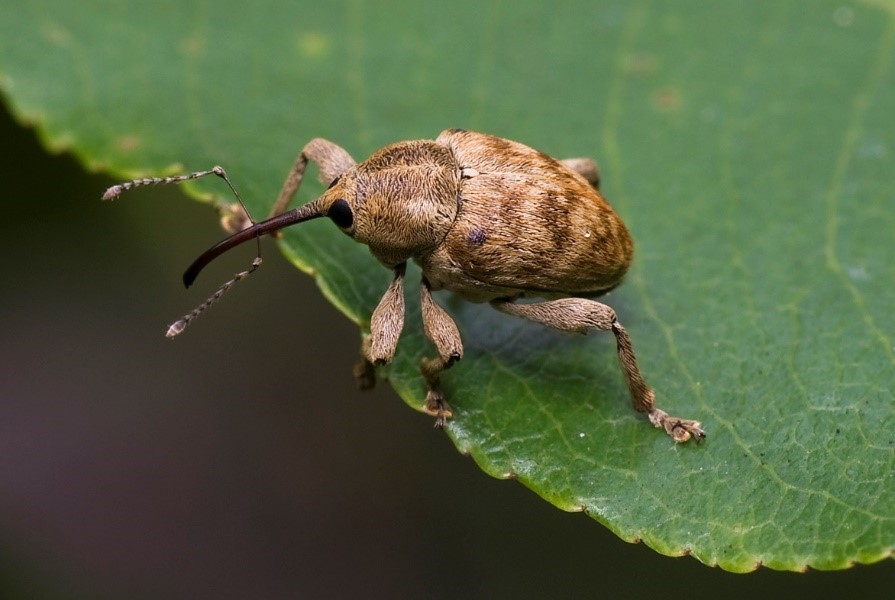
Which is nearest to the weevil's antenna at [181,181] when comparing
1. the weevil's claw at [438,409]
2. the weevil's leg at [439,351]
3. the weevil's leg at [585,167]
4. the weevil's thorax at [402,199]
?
the weevil's thorax at [402,199]

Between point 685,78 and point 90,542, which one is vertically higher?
point 685,78

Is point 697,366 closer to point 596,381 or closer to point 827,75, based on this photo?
point 596,381

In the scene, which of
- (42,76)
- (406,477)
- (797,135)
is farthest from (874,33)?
(42,76)

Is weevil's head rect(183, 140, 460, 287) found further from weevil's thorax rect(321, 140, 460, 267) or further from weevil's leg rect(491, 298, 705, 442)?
weevil's leg rect(491, 298, 705, 442)

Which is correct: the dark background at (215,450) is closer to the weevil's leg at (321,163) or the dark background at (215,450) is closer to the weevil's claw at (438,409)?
the weevil's leg at (321,163)

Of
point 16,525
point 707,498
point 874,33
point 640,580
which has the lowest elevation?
point 640,580

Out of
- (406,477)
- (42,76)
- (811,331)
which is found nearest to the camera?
(811,331)

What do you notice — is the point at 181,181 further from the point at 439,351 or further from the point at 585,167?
the point at 585,167

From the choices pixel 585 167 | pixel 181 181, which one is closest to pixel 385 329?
pixel 181 181
